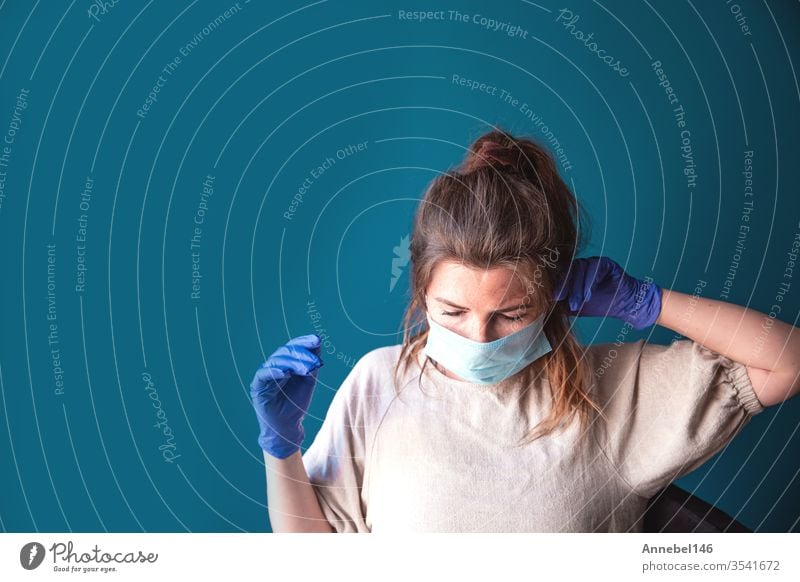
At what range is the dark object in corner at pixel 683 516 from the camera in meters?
1.09

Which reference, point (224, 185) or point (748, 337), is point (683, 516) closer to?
point (748, 337)

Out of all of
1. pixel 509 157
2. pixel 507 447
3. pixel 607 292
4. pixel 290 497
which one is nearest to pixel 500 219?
pixel 509 157

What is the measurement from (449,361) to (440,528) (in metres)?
0.23

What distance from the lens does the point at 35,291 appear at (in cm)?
99

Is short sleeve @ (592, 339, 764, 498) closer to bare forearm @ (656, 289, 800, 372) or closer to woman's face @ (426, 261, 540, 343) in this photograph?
bare forearm @ (656, 289, 800, 372)

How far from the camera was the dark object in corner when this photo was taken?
1086 mm

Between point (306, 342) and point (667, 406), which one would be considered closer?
point (306, 342)

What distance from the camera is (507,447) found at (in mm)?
1119

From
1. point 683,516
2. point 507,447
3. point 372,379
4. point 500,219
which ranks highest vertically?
point 500,219

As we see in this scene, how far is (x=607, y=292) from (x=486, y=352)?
0.20m

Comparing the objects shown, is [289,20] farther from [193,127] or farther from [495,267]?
[495,267]

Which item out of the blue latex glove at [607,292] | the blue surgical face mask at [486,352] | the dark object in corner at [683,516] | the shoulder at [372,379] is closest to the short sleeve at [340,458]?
the shoulder at [372,379]

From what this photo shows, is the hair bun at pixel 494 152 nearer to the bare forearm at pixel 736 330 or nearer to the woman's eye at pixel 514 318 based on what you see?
the woman's eye at pixel 514 318
